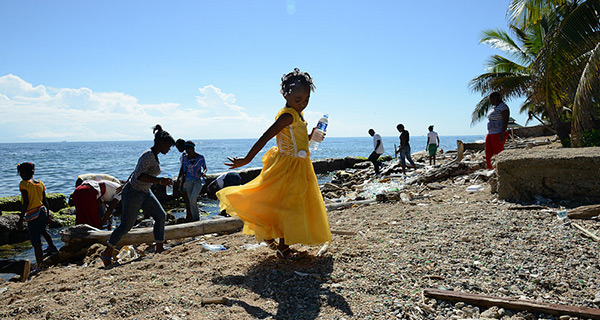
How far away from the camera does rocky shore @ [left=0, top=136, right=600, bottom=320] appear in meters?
2.85

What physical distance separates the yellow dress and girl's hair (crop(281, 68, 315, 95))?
0.25 meters

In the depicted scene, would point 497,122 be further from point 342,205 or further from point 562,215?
point 342,205

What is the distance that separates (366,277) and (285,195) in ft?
3.70

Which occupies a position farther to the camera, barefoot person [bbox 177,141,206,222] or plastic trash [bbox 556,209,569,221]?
barefoot person [bbox 177,141,206,222]

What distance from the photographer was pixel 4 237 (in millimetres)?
9109

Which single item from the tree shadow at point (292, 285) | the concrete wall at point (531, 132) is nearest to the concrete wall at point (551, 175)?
the tree shadow at point (292, 285)

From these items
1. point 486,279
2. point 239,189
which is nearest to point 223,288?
point 239,189

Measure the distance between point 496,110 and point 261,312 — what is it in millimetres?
6776

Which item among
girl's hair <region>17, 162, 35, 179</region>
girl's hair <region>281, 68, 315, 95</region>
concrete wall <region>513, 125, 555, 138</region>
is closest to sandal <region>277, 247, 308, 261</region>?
girl's hair <region>281, 68, 315, 95</region>

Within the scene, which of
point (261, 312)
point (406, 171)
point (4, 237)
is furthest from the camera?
point (406, 171)

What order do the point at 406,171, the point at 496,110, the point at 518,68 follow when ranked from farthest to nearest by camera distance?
the point at 518,68 < the point at 406,171 < the point at 496,110

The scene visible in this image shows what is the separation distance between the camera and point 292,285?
331 centimetres

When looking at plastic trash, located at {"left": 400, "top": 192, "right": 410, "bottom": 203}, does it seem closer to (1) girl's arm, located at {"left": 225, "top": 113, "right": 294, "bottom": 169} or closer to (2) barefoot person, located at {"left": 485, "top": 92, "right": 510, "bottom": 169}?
(2) barefoot person, located at {"left": 485, "top": 92, "right": 510, "bottom": 169}

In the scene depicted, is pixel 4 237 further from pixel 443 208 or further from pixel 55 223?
pixel 443 208
